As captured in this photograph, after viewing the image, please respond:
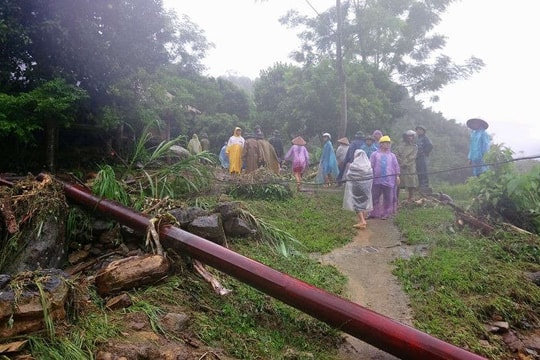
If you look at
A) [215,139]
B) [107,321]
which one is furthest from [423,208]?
[215,139]

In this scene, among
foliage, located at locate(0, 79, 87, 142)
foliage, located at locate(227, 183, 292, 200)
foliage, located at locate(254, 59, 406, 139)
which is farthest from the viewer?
foliage, located at locate(254, 59, 406, 139)

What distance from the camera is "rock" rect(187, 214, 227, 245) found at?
4.43 meters

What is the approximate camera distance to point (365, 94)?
18.2 meters

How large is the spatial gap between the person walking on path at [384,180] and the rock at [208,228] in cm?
395

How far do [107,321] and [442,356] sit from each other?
2.36 m

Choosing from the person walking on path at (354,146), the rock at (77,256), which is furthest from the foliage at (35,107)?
the person walking on path at (354,146)

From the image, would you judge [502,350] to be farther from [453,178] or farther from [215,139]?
[453,178]

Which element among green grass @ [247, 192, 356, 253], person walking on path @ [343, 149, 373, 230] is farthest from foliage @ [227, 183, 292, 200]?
person walking on path @ [343, 149, 373, 230]

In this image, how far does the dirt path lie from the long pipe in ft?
1.55

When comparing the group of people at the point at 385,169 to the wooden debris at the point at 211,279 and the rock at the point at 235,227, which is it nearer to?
the rock at the point at 235,227

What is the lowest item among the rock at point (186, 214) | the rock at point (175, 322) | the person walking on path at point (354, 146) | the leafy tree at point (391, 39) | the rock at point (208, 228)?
the rock at point (175, 322)

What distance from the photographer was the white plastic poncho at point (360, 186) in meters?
7.19

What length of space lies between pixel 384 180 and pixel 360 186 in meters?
0.69

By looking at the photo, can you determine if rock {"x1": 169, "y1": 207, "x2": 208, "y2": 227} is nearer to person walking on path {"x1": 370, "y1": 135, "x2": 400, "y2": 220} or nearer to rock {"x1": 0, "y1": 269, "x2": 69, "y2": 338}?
rock {"x1": 0, "y1": 269, "x2": 69, "y2": 338}
